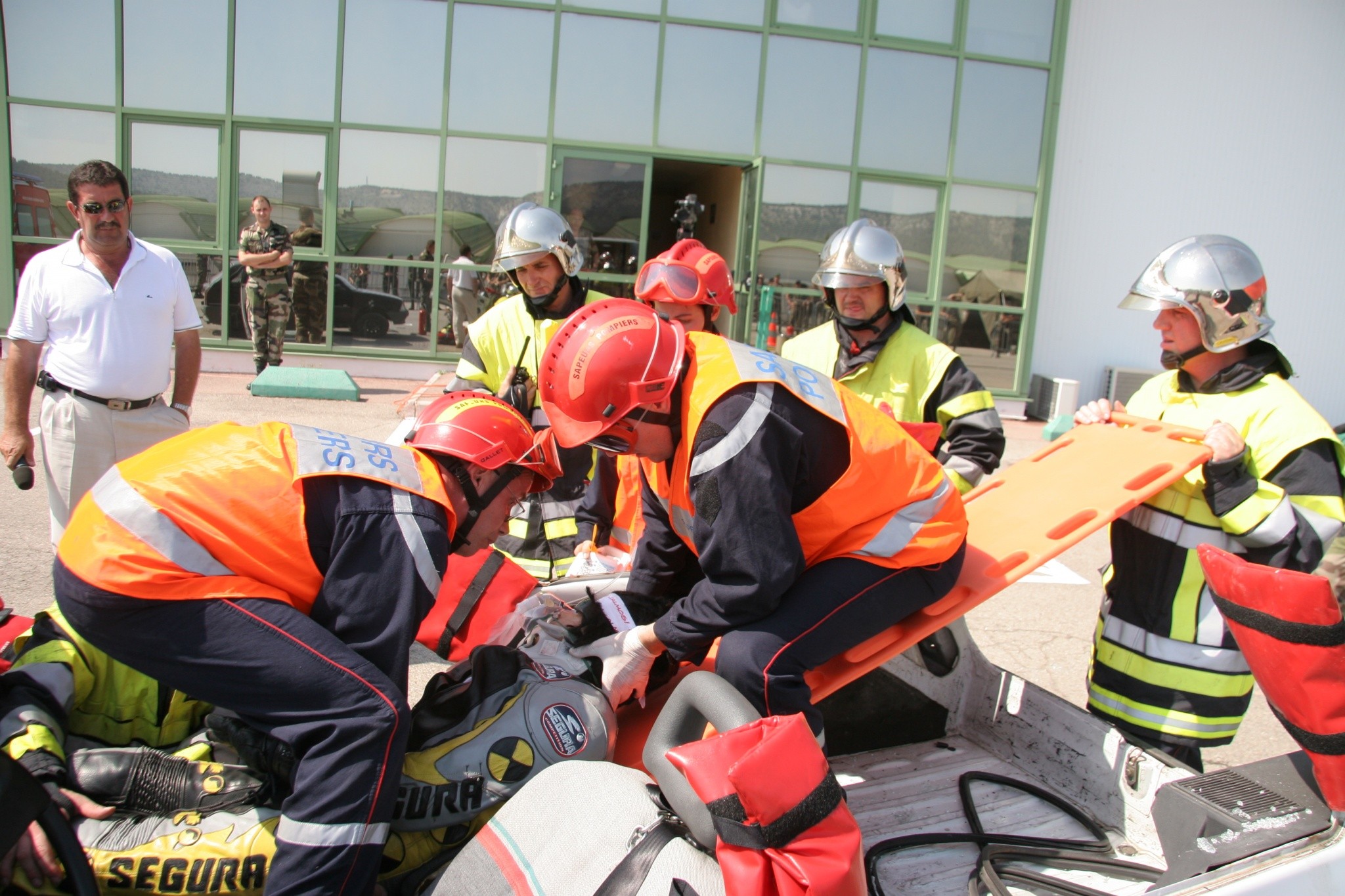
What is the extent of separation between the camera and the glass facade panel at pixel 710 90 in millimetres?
11430

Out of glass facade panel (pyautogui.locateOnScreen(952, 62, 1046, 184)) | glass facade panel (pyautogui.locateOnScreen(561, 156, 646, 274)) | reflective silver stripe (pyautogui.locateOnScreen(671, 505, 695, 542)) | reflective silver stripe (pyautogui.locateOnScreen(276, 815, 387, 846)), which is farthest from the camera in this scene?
glass facade panel (pyautogui.locateOnScreen(952, 62, 1046, 184))

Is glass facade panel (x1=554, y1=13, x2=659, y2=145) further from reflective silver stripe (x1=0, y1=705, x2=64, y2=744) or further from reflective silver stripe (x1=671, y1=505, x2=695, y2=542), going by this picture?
reflective silver stripe (x1=0, y1=705, x2=64, y2=744)

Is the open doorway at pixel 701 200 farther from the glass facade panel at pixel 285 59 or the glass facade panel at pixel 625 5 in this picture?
the glass facade panel at pixel 285 59

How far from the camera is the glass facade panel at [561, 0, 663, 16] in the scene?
37.0 feet

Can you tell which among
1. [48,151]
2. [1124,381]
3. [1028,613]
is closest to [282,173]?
[48,151]

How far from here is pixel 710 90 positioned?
38.0 feet

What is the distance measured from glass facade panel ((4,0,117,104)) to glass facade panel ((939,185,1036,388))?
10743 mm

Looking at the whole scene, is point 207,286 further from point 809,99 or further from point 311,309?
point 809,99

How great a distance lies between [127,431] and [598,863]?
3.52m

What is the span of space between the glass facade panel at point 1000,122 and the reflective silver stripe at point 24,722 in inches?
474

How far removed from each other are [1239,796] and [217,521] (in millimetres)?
2126

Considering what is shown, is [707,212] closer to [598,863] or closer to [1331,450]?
[1331,450]

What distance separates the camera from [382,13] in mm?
11156

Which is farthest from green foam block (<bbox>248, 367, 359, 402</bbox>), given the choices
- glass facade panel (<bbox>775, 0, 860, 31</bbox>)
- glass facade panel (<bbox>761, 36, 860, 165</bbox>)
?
glass facade panel (<bbox>775, 0, 860, 31</bbox>)
